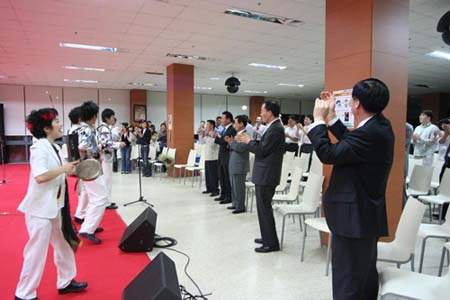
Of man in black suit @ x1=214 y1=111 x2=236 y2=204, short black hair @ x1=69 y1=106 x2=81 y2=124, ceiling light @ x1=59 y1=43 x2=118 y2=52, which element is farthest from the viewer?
ceiling light @ x1=59 y1=43 x2=118 y2=52

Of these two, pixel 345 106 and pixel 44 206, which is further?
pixel 345 106

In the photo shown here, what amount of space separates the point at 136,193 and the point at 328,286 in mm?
5012

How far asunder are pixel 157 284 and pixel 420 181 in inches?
166

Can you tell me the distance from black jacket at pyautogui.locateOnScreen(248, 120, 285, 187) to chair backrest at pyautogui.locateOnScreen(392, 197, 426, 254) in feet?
4.57

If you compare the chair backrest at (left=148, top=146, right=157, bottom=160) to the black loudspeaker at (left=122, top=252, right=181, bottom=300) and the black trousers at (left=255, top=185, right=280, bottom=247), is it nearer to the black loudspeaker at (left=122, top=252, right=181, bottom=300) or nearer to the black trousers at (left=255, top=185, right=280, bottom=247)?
the black trousers at (left=255, top=185, right=280, bottom=247)

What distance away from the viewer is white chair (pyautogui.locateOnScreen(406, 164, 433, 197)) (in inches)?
175

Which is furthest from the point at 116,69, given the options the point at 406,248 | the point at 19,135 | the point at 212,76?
the point at 406,248

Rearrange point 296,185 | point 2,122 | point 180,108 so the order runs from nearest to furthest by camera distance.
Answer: point 296,185, point 180,108, point 2,122

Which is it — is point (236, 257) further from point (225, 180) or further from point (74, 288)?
point (225, 180)

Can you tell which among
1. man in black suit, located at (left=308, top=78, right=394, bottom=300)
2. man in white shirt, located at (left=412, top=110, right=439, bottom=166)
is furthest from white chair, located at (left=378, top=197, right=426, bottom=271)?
man in white shirt, located at (left=412, top=110, right=439, bottom=166)

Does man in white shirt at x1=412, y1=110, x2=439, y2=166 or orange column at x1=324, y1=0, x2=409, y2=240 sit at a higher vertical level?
orange column at x1=324, y1=0, x2=409, y2=240

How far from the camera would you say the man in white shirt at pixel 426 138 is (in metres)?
6.09

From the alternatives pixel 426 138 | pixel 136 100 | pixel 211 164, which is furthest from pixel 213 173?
pixel 136 100

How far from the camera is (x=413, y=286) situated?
1.82 meters
